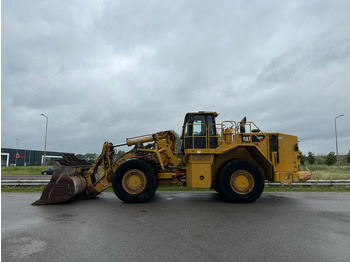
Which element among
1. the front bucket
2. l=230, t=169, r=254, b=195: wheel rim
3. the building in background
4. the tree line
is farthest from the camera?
the building in background

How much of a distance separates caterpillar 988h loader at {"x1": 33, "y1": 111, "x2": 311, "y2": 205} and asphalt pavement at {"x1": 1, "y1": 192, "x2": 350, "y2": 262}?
2.49 feet

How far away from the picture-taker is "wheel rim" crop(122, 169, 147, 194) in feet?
27.7

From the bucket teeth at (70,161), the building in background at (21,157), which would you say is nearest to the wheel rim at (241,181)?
the bucket teeth at (70,161)

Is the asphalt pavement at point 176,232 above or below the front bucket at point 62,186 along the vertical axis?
below

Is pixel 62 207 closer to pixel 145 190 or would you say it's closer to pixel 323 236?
pixel 145 190

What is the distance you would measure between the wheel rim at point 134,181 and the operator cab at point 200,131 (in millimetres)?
1820

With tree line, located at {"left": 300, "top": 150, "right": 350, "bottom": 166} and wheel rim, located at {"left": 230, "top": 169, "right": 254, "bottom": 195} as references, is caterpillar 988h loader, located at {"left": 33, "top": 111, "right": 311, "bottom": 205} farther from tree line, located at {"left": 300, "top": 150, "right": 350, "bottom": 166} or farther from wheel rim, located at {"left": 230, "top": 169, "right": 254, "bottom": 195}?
tree line, located at {"left": 300, "top": 150, "right": 350, "bottom": 166}

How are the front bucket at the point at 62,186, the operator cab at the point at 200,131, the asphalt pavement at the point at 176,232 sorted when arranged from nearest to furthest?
the asphalt pavement at the point at 176,232 → the front bucket at the point at 62,186 → the operator cab at the point at 200,131

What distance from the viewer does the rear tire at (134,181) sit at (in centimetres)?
834

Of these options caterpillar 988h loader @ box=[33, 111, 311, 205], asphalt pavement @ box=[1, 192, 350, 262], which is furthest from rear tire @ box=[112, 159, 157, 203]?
asphalt pavement @ box=[1, 192, 350, 262]

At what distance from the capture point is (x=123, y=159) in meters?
9.23

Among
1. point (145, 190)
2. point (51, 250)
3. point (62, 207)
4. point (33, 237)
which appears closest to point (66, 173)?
point (62, 207)

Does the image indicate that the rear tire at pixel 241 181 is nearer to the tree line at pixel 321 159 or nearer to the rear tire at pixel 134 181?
the rear tire at pixel 134 181

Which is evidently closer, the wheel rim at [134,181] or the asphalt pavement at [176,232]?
the asphalt pavement at [176,232]
